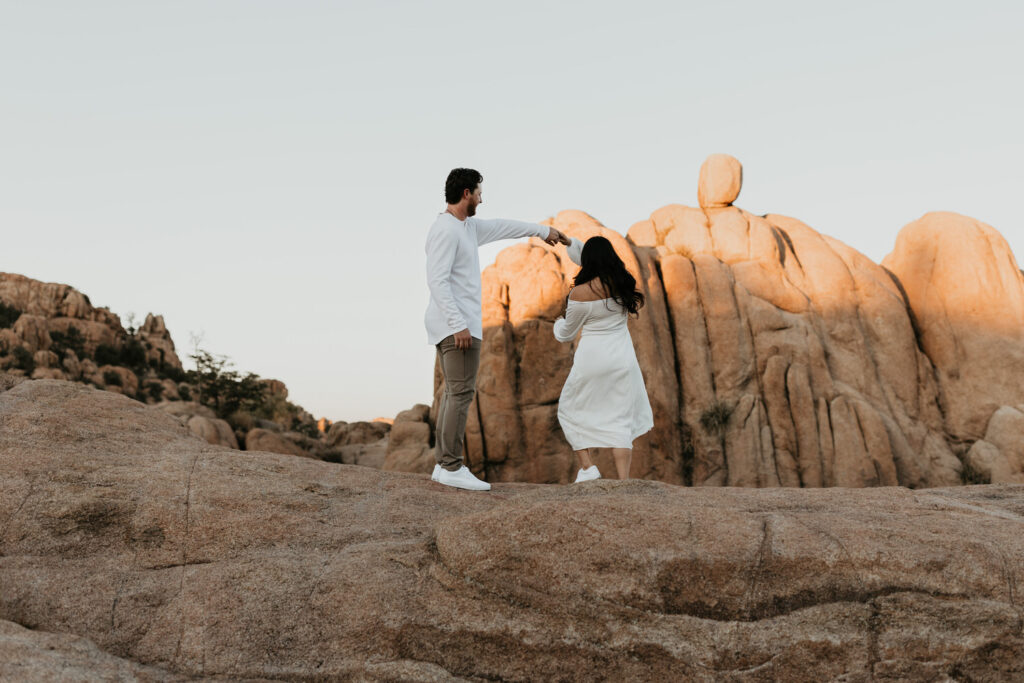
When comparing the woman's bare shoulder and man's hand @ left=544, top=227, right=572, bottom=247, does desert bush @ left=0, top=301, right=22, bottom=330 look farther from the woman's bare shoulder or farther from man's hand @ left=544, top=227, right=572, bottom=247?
the woman's bare shoulder

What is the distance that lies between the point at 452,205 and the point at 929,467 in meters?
18.2

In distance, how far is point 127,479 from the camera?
20.6 feet

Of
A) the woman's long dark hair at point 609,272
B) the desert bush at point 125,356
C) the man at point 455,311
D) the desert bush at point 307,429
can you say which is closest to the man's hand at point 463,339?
the man at point 455,311

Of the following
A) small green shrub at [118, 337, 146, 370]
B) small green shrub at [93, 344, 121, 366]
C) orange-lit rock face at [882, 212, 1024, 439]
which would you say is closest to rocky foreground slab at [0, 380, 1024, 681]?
orange-lit rock face at [882, 212, 1024, 439]

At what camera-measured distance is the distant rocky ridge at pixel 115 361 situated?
39.1m

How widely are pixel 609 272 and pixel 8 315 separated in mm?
54157

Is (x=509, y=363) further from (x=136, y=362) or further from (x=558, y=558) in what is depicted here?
(x=136, y=362)

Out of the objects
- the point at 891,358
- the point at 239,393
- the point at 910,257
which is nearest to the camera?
the point at 891,358

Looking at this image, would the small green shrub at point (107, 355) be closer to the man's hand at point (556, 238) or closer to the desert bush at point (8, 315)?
the desert bush at point (8, 315)

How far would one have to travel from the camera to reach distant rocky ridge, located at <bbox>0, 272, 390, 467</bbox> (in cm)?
3906

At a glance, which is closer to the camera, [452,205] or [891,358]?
[452,205]

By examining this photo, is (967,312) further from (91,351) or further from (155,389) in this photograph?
(91,351)

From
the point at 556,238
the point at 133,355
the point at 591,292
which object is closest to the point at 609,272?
the point at 591,292

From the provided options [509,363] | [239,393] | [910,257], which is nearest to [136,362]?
[239,393]
